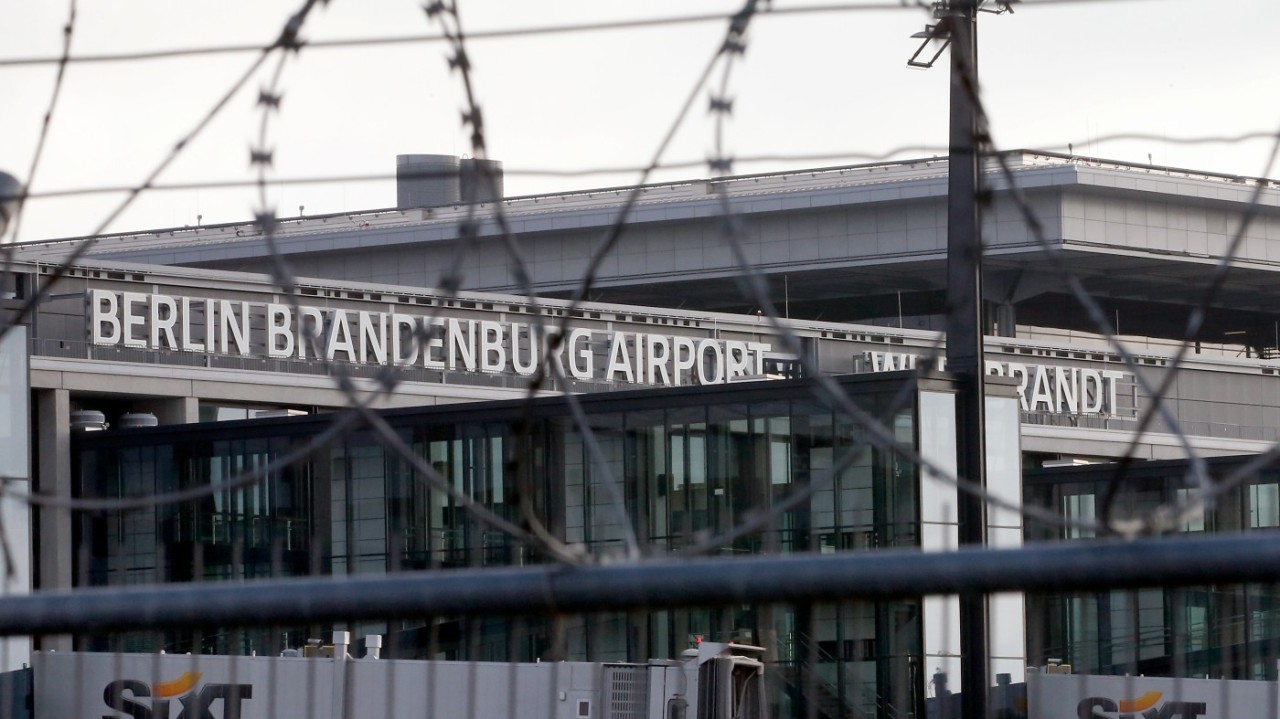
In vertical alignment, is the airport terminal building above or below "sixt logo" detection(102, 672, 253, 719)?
above

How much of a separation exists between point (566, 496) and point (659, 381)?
49.2 feet

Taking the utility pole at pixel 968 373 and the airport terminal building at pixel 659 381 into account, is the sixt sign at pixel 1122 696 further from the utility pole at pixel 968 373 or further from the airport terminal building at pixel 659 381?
the utility pole at pixel 968 373

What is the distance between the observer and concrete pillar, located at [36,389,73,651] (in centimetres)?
3481

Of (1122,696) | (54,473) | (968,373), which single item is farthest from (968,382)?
(54,473)

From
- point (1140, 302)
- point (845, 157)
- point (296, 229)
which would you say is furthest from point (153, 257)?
point (845, 157)

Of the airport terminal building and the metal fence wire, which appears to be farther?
the airport terminal building

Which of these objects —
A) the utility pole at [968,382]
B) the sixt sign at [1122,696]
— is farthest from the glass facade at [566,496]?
the sixt sign at [1122,696]

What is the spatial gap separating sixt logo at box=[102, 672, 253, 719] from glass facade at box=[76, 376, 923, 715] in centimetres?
642

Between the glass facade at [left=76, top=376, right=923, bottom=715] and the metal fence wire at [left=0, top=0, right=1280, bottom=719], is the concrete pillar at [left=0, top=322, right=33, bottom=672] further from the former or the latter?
the glass facade at [left=76, top=376, right=923, bottom=715]

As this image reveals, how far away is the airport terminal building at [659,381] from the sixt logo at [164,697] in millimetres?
911

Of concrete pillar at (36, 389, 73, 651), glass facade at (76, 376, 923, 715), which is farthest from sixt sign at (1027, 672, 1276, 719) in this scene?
concrete pillar at (36, 389, 73, 651)

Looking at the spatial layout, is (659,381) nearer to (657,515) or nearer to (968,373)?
(657,515)

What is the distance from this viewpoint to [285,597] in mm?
3480

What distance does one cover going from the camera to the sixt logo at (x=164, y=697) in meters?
6.00
